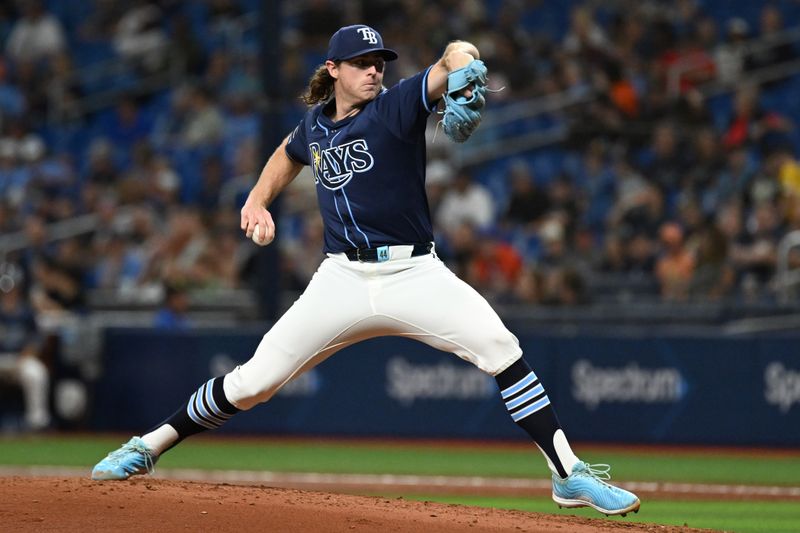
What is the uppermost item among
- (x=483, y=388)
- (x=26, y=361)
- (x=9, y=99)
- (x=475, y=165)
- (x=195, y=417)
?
(x=9, y=99)

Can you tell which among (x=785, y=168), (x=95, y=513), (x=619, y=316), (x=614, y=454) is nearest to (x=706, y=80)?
(x=785, y=168)

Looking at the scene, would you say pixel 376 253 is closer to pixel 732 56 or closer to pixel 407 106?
pixel 407 106

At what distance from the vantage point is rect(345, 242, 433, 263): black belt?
587 centimetres

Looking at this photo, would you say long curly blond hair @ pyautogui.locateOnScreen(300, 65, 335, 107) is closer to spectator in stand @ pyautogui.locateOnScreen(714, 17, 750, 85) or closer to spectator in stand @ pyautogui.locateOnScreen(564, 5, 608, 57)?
spectator in stand @ pyautogui.locateOnScreen(564, 5, 608, 57)

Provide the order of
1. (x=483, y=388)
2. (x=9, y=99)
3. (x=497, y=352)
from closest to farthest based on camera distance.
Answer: (x=497, y=352) → (x=483, y=388) → (x=9, y=99)

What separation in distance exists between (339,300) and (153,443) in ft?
3.97

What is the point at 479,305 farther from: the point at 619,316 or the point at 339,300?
the point at 619,316

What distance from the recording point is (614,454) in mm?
12531

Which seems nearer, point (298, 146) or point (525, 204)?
point (298, 146)

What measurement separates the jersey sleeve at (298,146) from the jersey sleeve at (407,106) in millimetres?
559

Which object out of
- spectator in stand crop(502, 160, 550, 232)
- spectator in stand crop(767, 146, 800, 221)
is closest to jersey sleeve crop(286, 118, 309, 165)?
spectator in stand crop(767, 146, 800, 221)

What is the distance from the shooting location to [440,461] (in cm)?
1185

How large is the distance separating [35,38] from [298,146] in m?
13.6

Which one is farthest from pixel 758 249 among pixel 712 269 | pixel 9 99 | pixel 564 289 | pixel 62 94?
pixel 9 99
